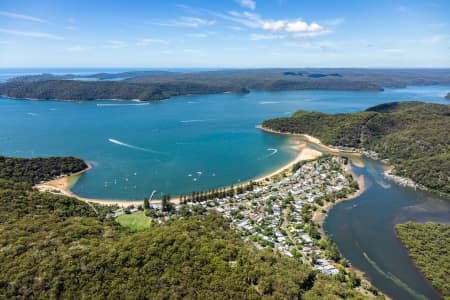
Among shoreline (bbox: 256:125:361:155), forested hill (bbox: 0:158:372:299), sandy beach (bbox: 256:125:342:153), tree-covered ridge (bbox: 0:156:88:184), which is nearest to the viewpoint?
forested hill (bbox: 0:158:372:299)

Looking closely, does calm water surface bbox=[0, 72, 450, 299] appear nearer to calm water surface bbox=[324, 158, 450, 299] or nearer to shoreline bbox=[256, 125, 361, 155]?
calm water surface bbox=[324, 158, 450, 299]

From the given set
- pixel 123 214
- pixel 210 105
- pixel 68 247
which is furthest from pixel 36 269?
pixel 210 105

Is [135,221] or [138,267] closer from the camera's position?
[138,267]

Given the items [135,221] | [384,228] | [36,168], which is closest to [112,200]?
[135,221]

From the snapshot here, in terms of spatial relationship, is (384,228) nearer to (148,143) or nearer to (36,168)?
(148,143)

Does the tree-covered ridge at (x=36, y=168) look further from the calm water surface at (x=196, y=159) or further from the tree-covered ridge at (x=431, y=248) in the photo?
the tree-covered ridge at (x=431, y=248)

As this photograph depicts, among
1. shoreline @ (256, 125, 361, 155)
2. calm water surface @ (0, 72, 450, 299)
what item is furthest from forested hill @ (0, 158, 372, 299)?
shoreline @ (256, 125, 361, 155)

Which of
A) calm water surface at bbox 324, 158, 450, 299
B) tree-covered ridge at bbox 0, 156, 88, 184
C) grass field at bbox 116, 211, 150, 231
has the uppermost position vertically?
tree-covered ridge at bbox 0, 156, 88, 184

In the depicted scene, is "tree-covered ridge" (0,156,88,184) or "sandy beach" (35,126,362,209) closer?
"sandy beach" (35,126,362,209)
